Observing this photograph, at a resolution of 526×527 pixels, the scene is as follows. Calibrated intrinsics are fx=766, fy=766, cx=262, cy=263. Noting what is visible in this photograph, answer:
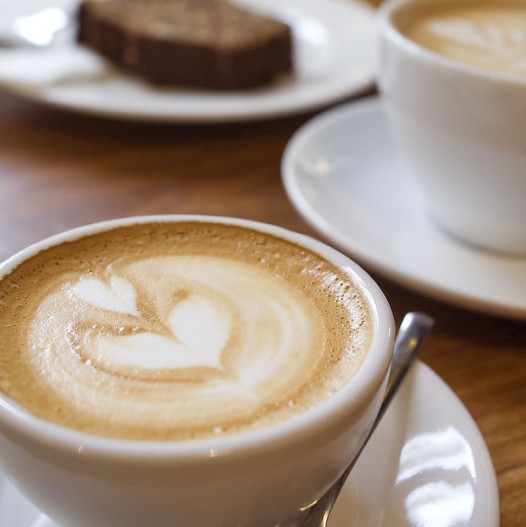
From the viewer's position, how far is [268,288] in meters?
0.68

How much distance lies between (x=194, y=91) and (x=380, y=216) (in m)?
0.55

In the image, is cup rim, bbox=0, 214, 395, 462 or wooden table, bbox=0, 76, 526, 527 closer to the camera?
cup rim, bbox=0, 214, 395, 462

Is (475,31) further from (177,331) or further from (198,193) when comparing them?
(177,331)

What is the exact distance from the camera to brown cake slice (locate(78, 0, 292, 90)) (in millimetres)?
1502

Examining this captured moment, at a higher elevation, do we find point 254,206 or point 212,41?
point 212,41

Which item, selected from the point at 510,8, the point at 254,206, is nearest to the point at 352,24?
the point at 510,8

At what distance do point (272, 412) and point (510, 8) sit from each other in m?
0.97

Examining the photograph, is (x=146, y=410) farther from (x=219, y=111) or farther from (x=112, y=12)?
(x=112, y=12)

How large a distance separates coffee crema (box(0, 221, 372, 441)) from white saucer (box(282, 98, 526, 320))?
9.9 inches

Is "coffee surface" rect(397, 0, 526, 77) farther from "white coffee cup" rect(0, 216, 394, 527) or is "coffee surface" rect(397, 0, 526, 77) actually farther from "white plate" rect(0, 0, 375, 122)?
"white coffee cup" rect(0, 216, 394, 527)

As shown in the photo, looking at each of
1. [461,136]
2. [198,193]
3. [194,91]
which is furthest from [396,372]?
[194,91]

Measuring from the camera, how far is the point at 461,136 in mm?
948

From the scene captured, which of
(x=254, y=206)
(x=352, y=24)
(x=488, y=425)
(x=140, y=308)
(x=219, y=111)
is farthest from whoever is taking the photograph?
(x=352, y=24)

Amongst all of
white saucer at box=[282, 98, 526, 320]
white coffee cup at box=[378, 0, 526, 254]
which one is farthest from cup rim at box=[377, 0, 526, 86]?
white saucer at box=[282, 98, 526, 320]
